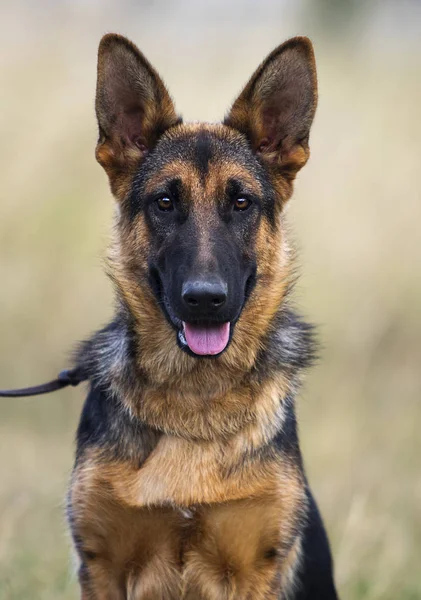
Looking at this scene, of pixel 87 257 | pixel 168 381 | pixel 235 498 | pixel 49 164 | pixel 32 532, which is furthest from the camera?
pixel 49 164

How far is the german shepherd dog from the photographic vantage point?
13.4 ft

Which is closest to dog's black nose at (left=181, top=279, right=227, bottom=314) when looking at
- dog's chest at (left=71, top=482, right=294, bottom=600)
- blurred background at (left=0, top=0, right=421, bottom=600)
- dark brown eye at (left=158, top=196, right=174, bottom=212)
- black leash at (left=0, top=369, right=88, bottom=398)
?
dark brown eye at (left=158, top=196, right=174, bottom=212)

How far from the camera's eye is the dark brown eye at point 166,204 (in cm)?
427

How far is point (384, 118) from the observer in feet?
36.9

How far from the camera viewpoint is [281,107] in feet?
14.7

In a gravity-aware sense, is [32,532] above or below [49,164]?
below

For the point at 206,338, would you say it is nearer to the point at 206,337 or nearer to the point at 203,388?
the point at 206,337

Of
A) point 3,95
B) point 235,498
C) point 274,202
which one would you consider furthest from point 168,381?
point 3,95

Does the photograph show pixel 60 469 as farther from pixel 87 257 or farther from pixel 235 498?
pixel 235 498

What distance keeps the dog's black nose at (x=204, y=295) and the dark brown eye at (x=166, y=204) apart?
529 millimetres

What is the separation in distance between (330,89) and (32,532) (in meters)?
6.98

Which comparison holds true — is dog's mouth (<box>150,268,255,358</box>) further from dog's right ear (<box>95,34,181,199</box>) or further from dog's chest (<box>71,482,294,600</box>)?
dog's right ear (<box>95,34,181,199</box>)

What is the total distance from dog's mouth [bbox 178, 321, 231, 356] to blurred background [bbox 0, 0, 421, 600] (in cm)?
208

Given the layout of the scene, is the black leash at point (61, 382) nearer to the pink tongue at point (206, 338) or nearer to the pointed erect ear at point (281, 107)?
the pink tongue at point (206, 338)
